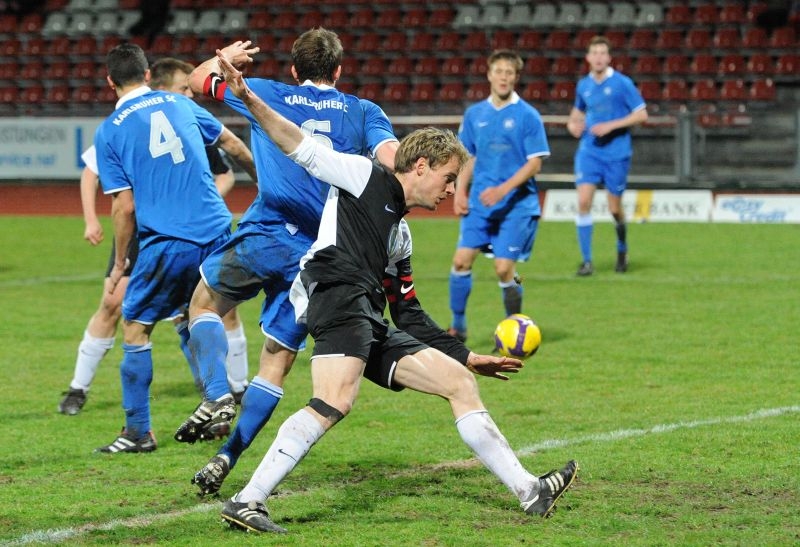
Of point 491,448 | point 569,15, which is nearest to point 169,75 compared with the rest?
point 491,448

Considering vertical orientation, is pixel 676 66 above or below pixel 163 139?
below

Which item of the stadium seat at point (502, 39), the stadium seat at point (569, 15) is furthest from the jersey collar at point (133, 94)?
the stadium seat at point (569, 15)

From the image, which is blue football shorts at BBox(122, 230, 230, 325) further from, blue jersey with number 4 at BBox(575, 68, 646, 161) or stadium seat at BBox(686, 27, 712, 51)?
stadium seat at BBox(686, 27, 712, 51)

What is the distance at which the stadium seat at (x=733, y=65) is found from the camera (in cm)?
2375

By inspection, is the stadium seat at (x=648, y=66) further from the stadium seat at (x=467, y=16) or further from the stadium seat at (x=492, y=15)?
the stadium seat at (x=467, y=16)

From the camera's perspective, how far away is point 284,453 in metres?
5.14

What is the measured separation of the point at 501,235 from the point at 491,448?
5.34m

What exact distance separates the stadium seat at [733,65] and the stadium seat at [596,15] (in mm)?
2630

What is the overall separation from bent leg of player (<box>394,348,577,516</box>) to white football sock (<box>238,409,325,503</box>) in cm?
47

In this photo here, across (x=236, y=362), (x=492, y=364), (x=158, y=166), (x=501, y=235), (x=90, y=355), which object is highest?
(x=158, y=166)

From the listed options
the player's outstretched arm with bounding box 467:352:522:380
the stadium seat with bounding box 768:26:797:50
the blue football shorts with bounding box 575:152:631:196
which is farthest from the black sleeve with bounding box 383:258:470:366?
the stadium seat with bounding box 768:26:797:50

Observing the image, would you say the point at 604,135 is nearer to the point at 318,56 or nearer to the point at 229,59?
the point at 318,56

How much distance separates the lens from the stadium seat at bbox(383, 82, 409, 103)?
1008 inches

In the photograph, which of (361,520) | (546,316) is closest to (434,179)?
(361,520)
